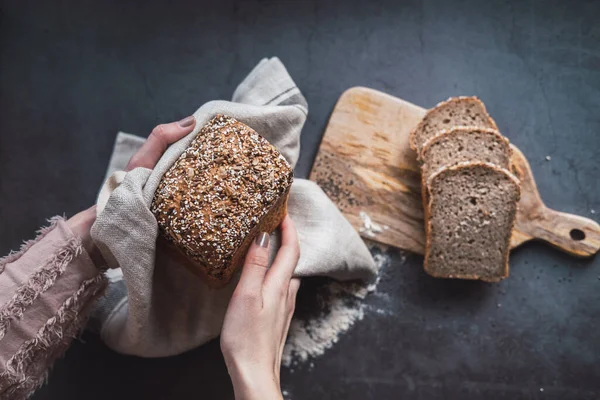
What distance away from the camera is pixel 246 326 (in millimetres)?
1909

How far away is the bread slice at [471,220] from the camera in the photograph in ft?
8.27

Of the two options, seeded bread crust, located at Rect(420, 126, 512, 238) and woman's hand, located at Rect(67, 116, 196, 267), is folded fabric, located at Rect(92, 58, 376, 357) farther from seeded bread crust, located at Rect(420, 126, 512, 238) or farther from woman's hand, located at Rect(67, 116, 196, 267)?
seeded bread crust, located at Rect(420, 126, 512, 238)

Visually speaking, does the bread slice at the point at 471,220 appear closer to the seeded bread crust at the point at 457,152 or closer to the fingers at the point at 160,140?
the seeded bread crust at the point at 457,152

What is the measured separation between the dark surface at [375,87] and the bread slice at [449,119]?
0.18 meters

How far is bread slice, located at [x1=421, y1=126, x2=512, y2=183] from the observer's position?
2566 mm

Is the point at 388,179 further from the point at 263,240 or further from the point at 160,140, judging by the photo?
the point at 160,140

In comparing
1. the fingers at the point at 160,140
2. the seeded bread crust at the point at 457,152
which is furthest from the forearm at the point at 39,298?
the seeded bread crust at the point at 457,152

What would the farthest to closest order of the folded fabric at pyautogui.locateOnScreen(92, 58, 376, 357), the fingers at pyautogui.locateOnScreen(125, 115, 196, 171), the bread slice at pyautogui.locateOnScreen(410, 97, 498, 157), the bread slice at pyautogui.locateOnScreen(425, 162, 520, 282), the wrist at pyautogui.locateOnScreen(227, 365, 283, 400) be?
the bread slice at pyautogui.locateOnScreen(410, 97, 498, 157) < the bread slice at pyautogui.locateOnScreen(425, 162, 520, 282) < the fingers at pyautogui.locateOnScreen(125, 115, 196, 171) < the folded fabric at pyautogui.locateOnScreen(92, 58, 376, 357) < the wrist at pyautogui.locateOnScreen(227, 365, 283, 400)

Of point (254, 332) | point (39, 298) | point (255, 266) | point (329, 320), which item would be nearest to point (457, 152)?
point (329, 320)

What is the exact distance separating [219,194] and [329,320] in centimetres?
110

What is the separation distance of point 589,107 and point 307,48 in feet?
4.91

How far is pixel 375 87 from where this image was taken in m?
2.82

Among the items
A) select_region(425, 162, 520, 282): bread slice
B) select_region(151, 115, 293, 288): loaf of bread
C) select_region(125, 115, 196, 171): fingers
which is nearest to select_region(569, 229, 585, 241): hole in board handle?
select_region(425, 162, 520, 282): bread slice

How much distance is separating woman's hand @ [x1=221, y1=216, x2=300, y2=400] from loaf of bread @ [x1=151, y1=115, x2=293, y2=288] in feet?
0.36
